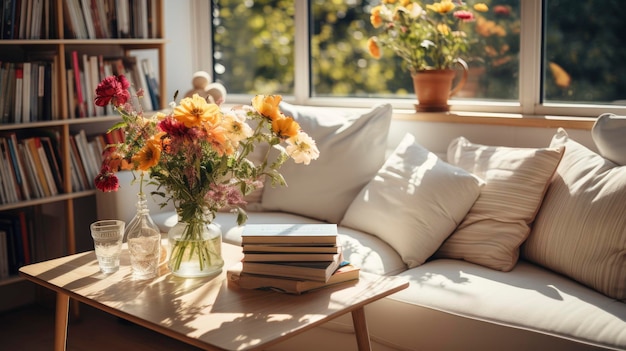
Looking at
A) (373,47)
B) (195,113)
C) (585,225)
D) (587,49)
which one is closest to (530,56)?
(587,49)

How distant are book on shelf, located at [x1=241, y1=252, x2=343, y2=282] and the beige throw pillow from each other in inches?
31.6

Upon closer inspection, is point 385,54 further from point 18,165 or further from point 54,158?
point 18,165

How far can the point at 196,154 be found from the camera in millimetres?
1892

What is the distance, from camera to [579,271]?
228 centimetres

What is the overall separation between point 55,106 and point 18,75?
0.68 feet

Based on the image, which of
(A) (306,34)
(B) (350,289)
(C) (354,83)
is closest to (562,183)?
(B) (350,289)

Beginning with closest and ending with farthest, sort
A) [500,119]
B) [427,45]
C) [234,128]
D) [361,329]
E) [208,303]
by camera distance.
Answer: [208,303] < [234,128] < [361,329] < [500,119] < [427,45]

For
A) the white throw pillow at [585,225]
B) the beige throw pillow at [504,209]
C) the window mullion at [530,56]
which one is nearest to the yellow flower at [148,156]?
the beige throw pillow at [504,209]

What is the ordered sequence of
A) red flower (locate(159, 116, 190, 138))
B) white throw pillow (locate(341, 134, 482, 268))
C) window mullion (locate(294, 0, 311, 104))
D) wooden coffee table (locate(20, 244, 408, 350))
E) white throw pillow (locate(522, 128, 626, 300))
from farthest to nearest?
window mullion (locate(294, 0, 311, 104)) → white throw pillow (locate(341, 134, 482, 268)) → white throw pillow (locate(522, 128, 626, 300)) → red flower (locate(159, 116, 190, 138)) → wooden coffee table (locate(20, 244, 408, 350))

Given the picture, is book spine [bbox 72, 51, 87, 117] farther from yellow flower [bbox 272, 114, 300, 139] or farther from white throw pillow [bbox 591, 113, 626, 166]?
white throw pillow [bbox 591, 113, 626, 166]

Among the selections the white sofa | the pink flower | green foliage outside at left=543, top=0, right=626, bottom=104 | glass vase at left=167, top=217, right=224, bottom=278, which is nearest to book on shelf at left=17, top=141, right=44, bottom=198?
the white sofa

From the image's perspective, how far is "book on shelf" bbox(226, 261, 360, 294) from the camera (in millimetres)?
1858

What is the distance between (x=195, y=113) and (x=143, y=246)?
428 millimetres

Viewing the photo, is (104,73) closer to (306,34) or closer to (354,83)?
(306,34)
